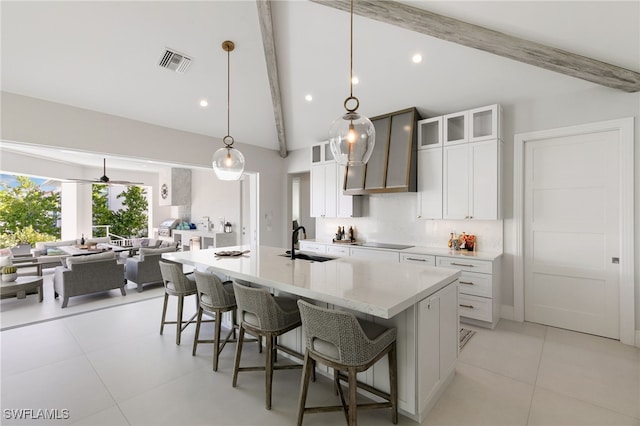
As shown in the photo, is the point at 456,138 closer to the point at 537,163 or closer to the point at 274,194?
the point at 537,163

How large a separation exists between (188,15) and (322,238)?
396 cm

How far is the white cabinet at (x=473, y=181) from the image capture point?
3572mm

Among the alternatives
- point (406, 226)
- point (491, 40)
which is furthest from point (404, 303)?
point (406, 226)

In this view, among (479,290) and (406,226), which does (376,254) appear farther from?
(479,290)

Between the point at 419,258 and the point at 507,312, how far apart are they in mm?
1276

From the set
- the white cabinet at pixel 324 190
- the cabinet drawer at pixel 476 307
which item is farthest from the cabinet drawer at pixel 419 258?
the white cabinet at pixel 324 190

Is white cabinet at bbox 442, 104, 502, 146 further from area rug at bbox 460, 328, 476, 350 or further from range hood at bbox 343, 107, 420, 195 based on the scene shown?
area rug at bbox 460, 328, 476, 350

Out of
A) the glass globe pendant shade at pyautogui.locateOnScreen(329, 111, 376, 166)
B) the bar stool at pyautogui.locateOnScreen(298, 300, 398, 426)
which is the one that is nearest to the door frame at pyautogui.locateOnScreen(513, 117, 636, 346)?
the glass globe pendant shade at pyautogui.locateOnScreen(329, 111, 376, 166)

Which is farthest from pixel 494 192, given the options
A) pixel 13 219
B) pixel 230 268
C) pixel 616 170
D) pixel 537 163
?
pixel 13 219

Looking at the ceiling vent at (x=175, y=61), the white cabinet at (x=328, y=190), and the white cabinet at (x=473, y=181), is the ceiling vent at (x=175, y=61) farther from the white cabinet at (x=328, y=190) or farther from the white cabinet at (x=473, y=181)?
the white cabinet at (x=473, y=181)

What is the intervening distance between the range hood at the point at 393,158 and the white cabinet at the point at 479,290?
1235 mm

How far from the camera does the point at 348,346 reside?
1690 millimetres

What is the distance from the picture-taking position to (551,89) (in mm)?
3381

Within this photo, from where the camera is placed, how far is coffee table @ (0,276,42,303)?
429 cm
